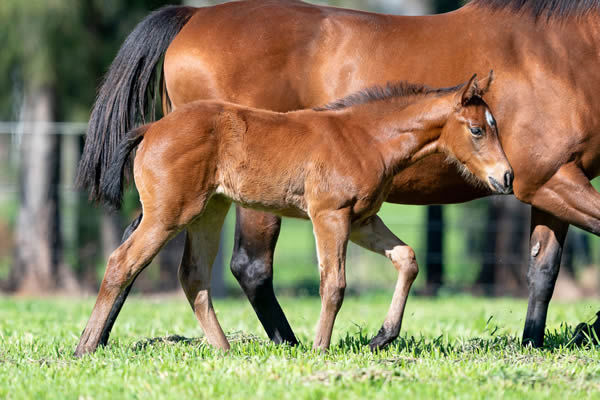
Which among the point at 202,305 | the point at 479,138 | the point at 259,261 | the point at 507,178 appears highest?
the point at 479,138

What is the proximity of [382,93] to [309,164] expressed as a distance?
0.69 metres

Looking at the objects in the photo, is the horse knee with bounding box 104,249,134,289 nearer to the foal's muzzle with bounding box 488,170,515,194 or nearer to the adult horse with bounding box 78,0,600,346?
the adult horse with bounding box 78,0,600,346

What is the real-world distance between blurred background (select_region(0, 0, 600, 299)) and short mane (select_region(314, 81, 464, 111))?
621cm

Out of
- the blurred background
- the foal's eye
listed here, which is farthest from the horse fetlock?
the blurred background

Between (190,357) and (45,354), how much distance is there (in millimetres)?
963

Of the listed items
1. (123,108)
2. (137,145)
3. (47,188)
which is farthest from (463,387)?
(47,188)

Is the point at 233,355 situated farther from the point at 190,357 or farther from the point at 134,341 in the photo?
the point at 134,341

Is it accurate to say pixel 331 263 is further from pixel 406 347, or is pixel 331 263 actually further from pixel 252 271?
pixel 252 271

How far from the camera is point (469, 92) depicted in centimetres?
475

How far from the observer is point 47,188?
1170cm

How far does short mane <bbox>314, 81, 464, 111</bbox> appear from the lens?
197 inches

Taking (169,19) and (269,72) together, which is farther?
(169,19)

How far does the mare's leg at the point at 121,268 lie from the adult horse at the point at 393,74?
56 cm

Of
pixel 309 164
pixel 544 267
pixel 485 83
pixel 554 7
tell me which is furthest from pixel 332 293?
pixel 554 7
